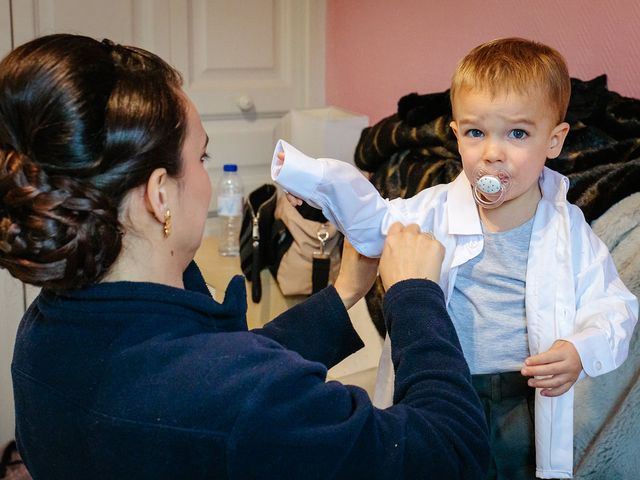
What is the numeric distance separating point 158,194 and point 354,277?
43cm

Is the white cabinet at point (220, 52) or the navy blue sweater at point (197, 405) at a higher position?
the white cabinet at point (220, 52)

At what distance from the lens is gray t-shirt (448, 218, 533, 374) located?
1.22 meters

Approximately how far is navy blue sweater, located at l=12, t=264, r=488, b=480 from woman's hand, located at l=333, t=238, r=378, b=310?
0.31 meters

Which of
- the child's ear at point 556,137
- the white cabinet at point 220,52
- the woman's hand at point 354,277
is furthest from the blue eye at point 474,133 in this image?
the white cabinet at point 220,52

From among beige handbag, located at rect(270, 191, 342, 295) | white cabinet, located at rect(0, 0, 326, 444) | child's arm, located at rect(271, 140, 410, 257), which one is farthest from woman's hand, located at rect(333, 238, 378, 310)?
white cabinet, located at rect(0, 0, 326, 444)

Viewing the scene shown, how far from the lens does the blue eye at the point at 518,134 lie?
3.86 feet

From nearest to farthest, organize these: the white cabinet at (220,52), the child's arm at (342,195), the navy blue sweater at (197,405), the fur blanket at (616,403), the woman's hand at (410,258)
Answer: the navy blue sweater at (197,405), the woman's hand at (410,258), the child's arm at (342,195), the fur blanket at (616,403), the white cabinet at (220,52)

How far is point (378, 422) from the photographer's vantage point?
2.79 ft

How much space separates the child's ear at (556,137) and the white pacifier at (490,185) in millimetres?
94

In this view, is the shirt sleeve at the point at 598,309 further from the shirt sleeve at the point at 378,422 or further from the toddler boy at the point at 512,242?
the shirt sleeve at the point at 378,422

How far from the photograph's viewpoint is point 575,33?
5.94 feet

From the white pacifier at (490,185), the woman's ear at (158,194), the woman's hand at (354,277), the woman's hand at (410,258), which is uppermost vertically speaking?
the woman's ear at (158,194)

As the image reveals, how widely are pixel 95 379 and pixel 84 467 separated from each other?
3.8 inches

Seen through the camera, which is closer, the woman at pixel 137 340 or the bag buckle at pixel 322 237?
the woman at pixel 137 340
